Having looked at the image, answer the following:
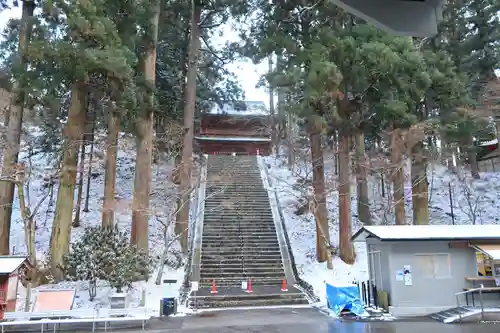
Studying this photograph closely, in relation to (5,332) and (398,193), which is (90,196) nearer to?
(5,332)

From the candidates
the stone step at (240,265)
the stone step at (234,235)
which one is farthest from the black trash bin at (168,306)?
the stone step at (234,235)

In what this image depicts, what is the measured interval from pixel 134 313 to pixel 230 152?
67.8 feet

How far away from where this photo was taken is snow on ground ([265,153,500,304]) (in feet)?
48.4

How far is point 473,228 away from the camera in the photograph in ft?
39.2

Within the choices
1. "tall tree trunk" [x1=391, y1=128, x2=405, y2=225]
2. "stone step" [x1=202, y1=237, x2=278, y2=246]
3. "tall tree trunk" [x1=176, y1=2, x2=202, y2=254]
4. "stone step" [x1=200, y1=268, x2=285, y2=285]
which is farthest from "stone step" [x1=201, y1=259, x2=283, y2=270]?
"tall tree trunk" [x1=391, y1=128, x2=405, y2=225]

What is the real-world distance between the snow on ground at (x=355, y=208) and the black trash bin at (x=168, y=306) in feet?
14.5

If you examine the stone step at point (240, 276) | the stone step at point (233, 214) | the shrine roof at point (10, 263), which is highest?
the stone step at point (233, 214)

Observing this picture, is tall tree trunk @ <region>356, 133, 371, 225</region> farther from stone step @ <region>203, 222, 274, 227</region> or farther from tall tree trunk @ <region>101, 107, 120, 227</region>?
tall tree trunk @ <region>101, 107, 120, 227</region>

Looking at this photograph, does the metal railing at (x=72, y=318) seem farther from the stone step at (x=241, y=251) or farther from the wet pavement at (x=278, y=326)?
the stone step at (x=241, y=251)

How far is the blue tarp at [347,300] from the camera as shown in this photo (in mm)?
10438

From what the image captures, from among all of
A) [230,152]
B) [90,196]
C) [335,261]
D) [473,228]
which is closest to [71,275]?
[335,261]

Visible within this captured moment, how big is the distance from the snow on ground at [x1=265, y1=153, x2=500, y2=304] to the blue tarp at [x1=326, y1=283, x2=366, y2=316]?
1551mm

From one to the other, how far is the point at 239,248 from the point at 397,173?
6969 mm

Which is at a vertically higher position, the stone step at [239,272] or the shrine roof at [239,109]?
the shrine roof at [239,109]
